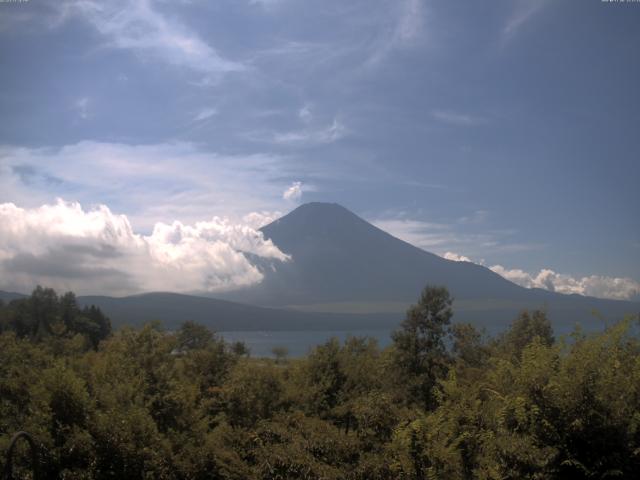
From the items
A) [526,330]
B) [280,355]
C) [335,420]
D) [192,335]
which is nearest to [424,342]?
[335,420]

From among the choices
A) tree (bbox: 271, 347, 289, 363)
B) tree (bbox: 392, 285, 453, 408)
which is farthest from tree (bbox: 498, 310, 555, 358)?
tree (bbox: 271, 347, 289, 363)

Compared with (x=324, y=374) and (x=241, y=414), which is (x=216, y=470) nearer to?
(x=241, y=414)

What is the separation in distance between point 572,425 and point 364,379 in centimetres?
1364

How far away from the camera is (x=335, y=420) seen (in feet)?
54.5

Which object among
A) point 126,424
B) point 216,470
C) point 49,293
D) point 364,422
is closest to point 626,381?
point 364,422

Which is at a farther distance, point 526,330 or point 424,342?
point 526,330

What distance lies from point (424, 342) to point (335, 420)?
870 cm

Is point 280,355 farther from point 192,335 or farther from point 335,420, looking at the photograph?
point 335,420

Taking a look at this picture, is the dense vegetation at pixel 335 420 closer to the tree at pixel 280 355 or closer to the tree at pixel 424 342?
the tree at pixel 424 342

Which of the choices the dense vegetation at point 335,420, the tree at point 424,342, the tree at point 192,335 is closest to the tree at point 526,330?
the tree at point 424,342

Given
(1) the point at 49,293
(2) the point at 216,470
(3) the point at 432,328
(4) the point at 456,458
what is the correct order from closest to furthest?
(4) the point at 456,458
(2) the point at 216,470
(3) the point at 432,328
(1) the point at 49,293

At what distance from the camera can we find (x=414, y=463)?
8.24m

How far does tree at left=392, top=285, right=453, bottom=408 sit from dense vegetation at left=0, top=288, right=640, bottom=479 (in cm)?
196

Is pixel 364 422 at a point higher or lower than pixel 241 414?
higher
